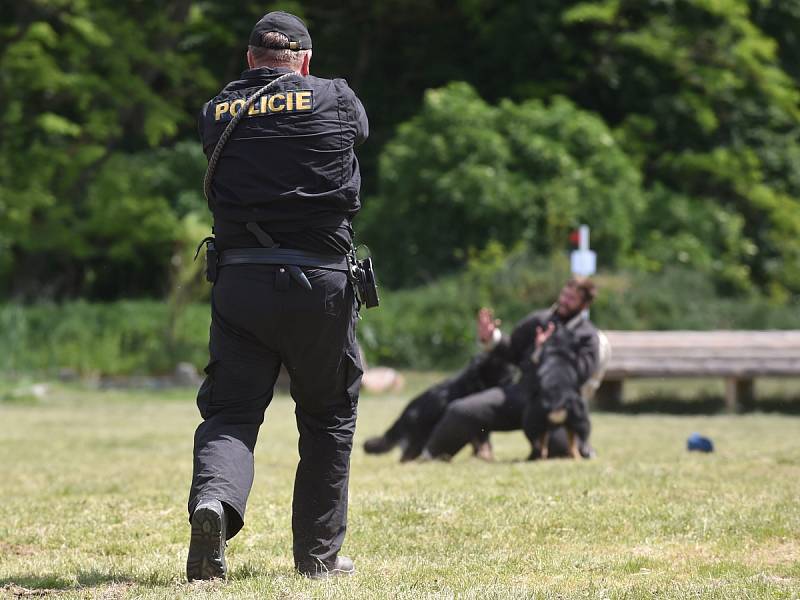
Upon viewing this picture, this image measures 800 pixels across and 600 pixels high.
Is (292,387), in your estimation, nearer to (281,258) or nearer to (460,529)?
(281,258)

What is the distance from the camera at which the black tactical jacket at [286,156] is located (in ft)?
15.8

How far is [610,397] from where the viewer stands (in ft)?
57.6

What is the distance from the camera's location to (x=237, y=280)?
15.9 feet

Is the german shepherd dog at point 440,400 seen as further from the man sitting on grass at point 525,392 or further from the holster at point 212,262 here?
the holster at point 212,262

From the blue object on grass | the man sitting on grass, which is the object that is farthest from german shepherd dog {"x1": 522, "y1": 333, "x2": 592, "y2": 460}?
the blue object on grass

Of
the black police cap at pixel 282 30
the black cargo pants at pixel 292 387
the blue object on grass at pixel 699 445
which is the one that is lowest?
the blue object on grass at pixel 699 445

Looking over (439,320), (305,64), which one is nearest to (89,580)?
(305,64)

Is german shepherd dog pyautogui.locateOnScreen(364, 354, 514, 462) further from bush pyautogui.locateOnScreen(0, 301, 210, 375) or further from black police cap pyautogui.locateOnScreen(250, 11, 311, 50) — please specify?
bush pyautogui.locateOnScreen(0, 301, 210, 375)

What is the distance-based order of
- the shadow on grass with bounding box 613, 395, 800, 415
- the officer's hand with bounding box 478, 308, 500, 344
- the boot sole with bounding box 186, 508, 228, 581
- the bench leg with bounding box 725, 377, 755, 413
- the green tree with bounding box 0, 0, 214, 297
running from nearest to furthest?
the boot sole with bounding box 186, 508, 228, 581 → the officer's hand with bounding box 478, 308, 500, 344 → the bench leg with bounding box 725, 377, 755, 413 → the shadow on grass with bounding box 613, 395, 800, 415 → the green tree with bounding box 0, 0, 214, 297

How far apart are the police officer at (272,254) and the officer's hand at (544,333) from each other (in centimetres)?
518

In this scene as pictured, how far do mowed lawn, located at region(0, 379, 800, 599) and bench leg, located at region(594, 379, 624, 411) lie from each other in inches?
261

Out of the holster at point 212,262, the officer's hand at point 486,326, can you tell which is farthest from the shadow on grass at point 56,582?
the officer's hand at point 486,326

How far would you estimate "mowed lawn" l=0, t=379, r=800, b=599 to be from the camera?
4886 millimetres

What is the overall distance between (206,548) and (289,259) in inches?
42.4
